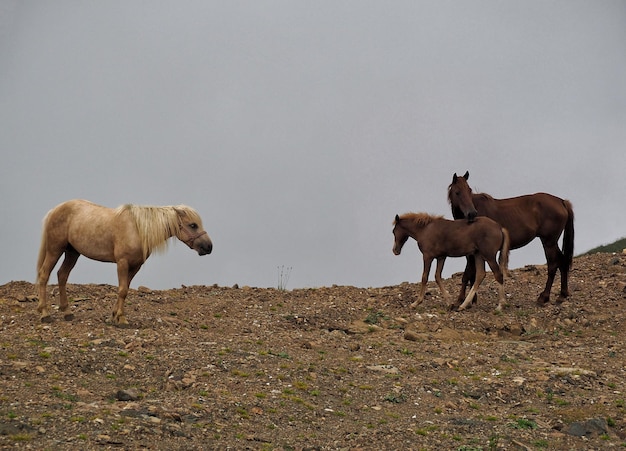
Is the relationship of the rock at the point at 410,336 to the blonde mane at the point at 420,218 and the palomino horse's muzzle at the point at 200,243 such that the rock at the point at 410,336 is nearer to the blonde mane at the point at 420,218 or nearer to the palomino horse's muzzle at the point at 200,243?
the blonde mane at the point at 420,218

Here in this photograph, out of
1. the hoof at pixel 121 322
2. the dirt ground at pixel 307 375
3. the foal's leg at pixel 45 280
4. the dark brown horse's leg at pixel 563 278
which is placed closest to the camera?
the dirt ground at pixel 307 375

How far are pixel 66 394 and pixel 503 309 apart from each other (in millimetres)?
11413

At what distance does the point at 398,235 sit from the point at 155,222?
7312mm

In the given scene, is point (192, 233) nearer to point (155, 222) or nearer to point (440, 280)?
point (155, 222)

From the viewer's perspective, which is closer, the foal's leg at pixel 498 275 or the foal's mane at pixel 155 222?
the foal's mane at pixel 155 222

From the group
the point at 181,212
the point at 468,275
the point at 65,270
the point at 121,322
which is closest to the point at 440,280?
the point at 468,275

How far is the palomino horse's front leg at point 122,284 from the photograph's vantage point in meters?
14.6

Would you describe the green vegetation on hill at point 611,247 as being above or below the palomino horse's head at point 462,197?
above

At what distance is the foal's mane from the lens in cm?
1450

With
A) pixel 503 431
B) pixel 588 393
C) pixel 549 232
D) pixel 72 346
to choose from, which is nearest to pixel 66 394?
pixel 72 346

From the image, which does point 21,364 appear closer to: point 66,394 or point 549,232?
point 66,394

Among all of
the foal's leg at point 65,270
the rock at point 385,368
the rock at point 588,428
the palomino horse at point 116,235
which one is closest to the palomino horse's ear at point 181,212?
the palomino horse at point 116,235

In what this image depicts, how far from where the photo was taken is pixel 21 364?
38.8ft

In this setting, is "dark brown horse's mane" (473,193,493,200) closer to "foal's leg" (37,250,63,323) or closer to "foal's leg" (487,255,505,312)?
"foal's leg" (487,255,505,312)
